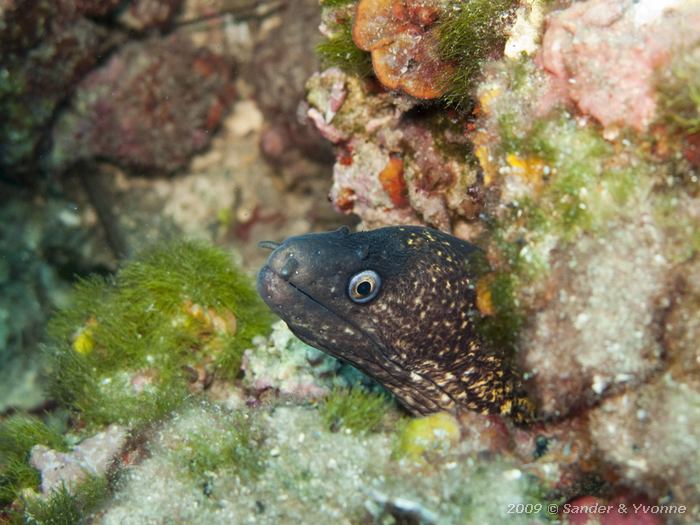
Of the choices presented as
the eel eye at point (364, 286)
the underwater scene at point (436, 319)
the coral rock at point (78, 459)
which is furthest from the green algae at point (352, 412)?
the coral rock at point (78, 459)

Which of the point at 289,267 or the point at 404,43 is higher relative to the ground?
the point at 404,43

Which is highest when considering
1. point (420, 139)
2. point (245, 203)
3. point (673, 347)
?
point (420, 139)

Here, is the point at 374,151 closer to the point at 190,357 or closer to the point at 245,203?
the point at 190,357

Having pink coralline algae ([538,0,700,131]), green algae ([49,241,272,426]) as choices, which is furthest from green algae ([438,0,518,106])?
green algae ([49,241,272,426])

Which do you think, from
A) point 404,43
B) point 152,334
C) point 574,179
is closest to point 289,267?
point 574,179

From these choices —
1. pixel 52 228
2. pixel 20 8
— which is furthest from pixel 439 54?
pixel 52 228

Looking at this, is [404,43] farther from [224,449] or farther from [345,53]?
[224,449]
